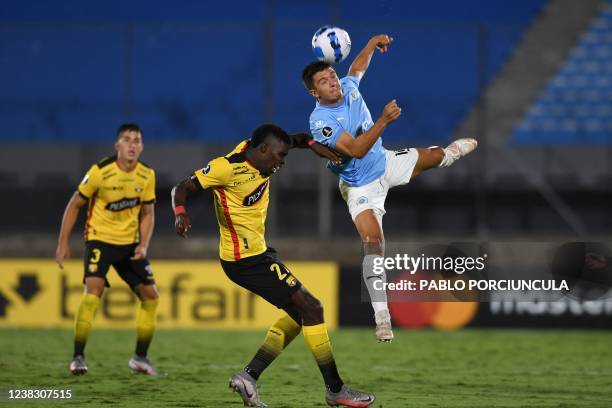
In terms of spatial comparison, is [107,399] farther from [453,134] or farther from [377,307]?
[453,134]

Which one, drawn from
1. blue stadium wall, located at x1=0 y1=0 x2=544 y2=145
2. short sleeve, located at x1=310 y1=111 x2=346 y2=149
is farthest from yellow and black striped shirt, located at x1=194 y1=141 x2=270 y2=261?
blue stadium wall, located at x1=0 y1=0 x2=544 y2=145

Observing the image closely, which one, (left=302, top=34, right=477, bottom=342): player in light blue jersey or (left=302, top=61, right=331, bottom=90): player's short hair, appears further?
(left=302, top=61, right=331, bottom=90): player's short hair

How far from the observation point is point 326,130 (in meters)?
8.52

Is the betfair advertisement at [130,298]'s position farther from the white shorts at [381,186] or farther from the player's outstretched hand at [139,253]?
the white shorts at [381,186]

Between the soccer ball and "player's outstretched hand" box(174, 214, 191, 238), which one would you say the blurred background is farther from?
"player's outstretched hand" box(174, 214, 191, 238)

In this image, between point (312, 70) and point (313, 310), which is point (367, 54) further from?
point (313, 310)

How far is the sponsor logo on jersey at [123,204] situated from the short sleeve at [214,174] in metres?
2.77

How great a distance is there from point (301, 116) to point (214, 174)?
9.54m

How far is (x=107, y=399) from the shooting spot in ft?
27.3

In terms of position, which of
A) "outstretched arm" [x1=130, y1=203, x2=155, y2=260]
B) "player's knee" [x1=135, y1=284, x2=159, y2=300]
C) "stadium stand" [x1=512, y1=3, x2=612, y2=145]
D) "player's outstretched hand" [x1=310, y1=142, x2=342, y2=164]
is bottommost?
"player's knee" [x1=135, y1=284, x2=159, y2=300]

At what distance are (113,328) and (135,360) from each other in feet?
16.0

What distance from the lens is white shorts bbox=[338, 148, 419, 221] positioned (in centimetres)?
904

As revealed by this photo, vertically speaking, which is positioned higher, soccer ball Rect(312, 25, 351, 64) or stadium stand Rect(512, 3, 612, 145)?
stadium stand Rect(512, 3, 612, 145)

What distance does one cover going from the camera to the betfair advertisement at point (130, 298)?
49.0 ft
